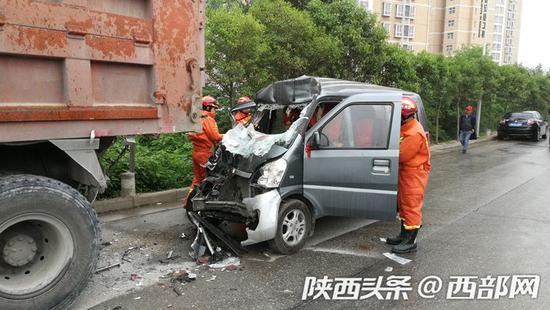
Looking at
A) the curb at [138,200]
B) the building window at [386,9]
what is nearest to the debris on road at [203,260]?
the curb at [138,200]

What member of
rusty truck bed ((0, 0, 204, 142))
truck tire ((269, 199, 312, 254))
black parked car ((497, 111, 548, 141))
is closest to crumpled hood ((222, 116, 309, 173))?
truck tire ((269, 199, 312, 254))

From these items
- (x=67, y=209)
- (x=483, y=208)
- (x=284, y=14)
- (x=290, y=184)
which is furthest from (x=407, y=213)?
(x=284, y=14)

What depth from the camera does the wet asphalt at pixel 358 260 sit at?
3.79 meters

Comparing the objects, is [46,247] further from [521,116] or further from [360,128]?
[521,116]

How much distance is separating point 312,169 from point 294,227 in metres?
0.66

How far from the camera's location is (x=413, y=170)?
4945 mm

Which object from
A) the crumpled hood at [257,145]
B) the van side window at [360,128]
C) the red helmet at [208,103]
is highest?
the red helmet at [208,103]

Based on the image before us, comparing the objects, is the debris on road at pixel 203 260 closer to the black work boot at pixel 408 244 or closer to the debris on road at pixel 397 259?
the debris on road at pixel 397 259

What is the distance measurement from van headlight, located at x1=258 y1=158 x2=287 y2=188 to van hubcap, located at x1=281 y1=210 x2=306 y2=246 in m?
0.41

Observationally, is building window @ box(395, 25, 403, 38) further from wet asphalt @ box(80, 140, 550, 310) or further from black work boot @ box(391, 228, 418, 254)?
black work boot @ box(391, 228, 418, 254)

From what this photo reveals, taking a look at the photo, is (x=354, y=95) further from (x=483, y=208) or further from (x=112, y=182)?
(x=112, y=182)

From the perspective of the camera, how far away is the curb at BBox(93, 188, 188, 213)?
6.53 meters

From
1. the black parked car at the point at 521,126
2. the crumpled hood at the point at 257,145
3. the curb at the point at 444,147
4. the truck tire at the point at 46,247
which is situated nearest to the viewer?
the truck tire at the point at 46,247

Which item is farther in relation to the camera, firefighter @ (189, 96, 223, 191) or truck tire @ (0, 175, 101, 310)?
firefighter @ (189, 96, 223, 191)
